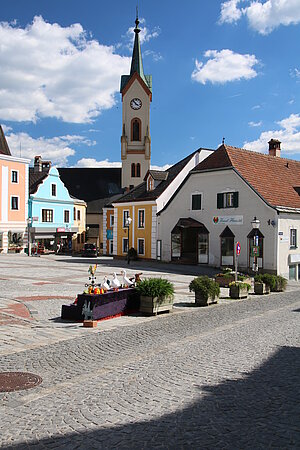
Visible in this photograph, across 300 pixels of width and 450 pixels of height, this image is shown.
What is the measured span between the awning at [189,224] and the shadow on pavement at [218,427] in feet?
96.7

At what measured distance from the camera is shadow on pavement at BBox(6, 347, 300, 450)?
18.4 ft

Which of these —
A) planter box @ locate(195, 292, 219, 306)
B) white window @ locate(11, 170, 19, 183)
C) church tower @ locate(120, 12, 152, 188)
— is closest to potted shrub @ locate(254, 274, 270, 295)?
planter box @ locate(195, 292, 219, 306)

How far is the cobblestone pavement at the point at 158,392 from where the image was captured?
229 inches

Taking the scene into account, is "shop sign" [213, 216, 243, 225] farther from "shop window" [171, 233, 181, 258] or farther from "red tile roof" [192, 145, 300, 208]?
"shop window" [171, 233, 181, 258]

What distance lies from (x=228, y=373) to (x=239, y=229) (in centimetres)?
2626

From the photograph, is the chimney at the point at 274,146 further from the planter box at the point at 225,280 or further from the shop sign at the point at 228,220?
the planter box at the point at 225,280

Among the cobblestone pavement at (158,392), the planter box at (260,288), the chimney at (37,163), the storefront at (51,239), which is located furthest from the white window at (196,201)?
the chimney at (37,163)

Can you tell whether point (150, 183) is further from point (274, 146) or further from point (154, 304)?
point (154, 304)

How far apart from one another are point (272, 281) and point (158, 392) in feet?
56.7

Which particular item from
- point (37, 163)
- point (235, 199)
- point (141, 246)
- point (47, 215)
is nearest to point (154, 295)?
point (235, 199)

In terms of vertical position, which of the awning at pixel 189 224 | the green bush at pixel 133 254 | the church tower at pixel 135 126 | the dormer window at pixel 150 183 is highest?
the church tower at pixel 135 126

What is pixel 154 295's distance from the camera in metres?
15.4

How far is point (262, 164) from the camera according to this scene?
37406mm

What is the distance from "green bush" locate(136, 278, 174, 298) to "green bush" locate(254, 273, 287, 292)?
8.68m
